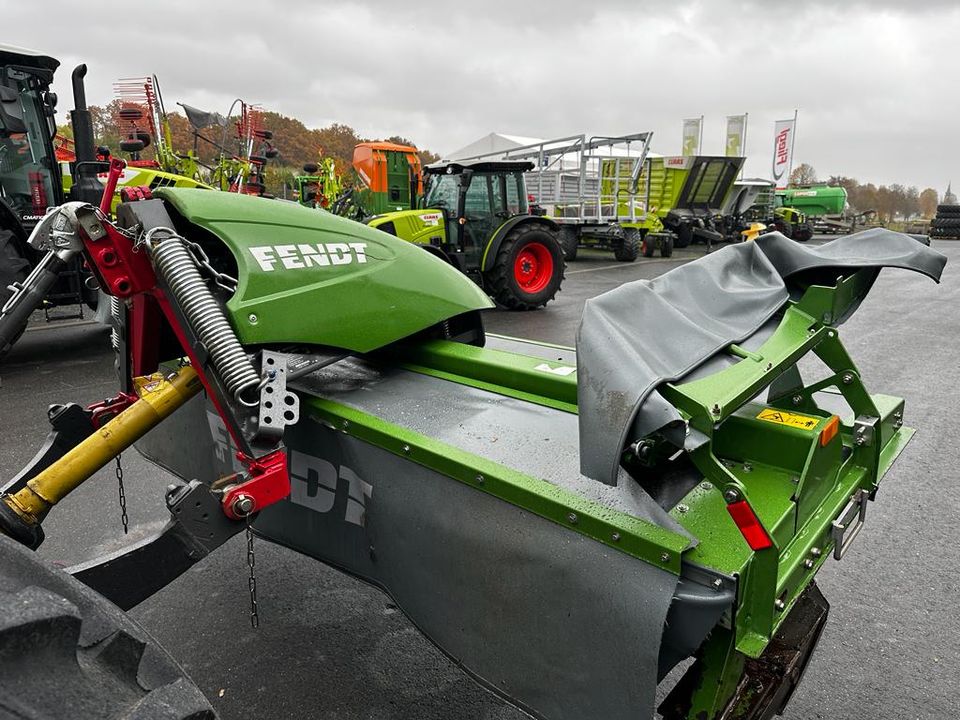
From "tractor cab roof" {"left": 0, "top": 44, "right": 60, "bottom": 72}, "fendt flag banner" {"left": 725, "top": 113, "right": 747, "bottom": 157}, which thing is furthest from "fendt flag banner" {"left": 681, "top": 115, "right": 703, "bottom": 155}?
"tractor cab roof" {"left": 0, "top": 44, "right": 60, "bottom": 72}

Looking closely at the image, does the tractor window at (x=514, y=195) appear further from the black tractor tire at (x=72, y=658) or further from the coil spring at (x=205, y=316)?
the black tractor tire at (x=72, y=658)

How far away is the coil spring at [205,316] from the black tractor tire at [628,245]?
15799mm

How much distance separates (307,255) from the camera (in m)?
2.04

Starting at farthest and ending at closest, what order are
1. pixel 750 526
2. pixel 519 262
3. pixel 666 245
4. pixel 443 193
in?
pixel 666 245, pixel 443 193, pixel 519 262, pixel 750 526

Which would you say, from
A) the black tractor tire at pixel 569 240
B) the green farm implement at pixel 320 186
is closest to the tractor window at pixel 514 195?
the green farm implement at pixel 320 186

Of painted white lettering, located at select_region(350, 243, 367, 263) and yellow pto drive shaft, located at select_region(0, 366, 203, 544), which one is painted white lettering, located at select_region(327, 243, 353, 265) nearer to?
painted white lettering, located at select_region(350, 243, 367, 263)

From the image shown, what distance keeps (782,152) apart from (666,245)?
16686 millimetres

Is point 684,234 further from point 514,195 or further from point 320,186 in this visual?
point 514,195

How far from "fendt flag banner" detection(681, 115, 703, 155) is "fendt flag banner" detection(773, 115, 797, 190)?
6116mm

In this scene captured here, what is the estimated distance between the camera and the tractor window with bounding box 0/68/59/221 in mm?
6379

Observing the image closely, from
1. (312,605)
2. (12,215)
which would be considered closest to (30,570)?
(312,605)

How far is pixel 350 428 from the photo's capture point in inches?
75.1

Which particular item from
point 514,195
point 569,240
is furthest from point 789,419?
point 569,240

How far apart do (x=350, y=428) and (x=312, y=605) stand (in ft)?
3.57
